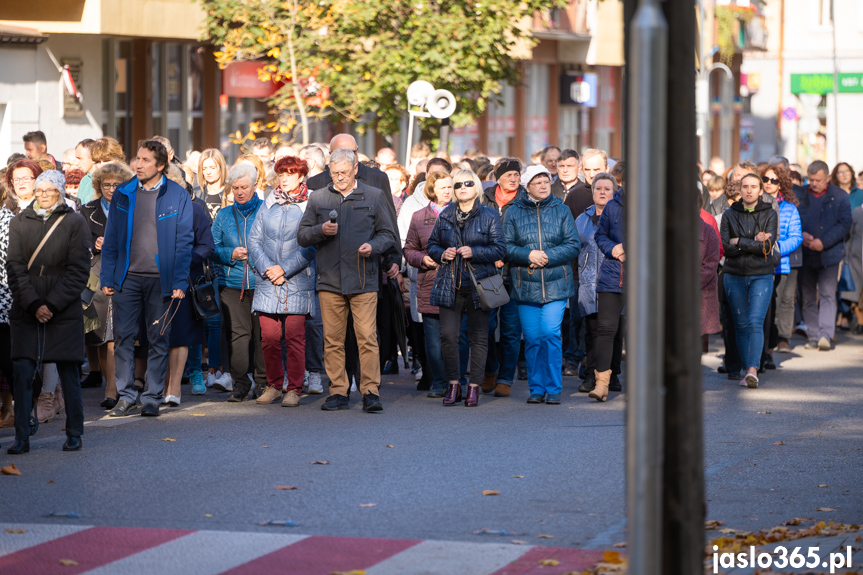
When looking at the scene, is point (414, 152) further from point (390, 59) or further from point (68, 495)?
point (68, 495)

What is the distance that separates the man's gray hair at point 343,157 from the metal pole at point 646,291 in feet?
21.3

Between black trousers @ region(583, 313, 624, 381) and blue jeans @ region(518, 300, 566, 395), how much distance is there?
0.52m

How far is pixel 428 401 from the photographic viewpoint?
481 inches

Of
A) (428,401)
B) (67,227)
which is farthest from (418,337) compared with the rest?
(67,227)

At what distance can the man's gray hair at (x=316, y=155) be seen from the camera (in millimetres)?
13703

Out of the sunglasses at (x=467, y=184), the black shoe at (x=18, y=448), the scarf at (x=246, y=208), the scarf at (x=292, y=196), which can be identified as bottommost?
the black shoe at (x=18, y=448)

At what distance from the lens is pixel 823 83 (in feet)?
152

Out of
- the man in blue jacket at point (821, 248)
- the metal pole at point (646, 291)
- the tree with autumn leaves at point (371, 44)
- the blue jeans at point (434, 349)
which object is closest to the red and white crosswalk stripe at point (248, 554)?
the metal pole at point (646, 291)

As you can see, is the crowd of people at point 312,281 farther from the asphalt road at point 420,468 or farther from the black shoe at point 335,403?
the asphalt road at point 420,468

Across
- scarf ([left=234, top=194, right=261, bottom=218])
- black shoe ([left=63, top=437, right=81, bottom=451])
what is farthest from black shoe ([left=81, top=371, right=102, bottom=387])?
black shoe ([left=63, top=437, right=81, bottom=451])

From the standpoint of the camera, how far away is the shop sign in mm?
43969

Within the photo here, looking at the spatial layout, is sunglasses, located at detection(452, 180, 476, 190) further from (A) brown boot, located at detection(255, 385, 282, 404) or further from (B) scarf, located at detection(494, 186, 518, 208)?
(A) brown boot, located at detection(255, 385, 282, 404)

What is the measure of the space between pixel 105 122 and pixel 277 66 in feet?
11.9

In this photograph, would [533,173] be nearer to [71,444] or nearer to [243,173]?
[243,173]
